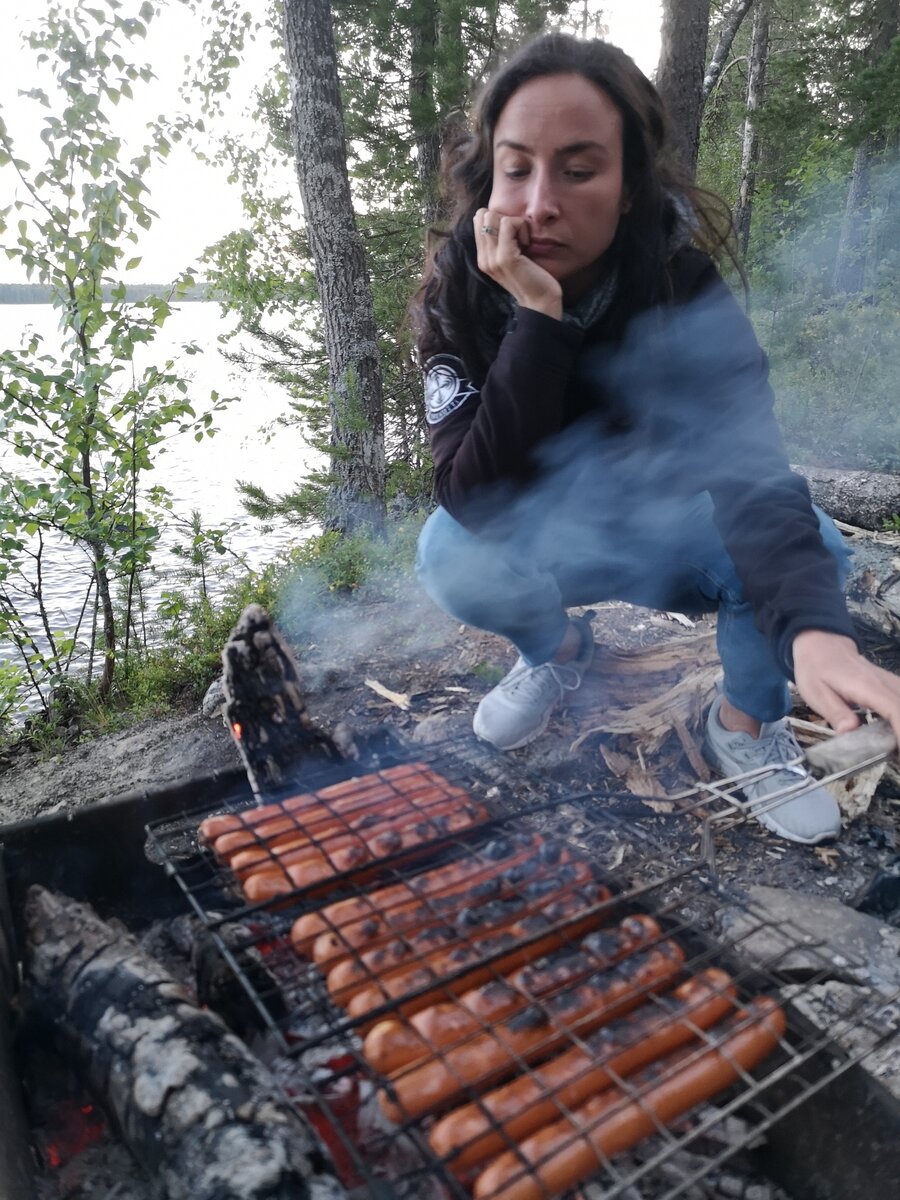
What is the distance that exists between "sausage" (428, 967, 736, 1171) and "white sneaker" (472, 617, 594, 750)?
1632mm

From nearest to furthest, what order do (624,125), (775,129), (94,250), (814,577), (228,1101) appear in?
(228,1101)
(814,577)
(624,125)
(94,250)
(775,129)

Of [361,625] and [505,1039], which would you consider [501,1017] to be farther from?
[361,625]

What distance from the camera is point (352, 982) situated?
1327mm

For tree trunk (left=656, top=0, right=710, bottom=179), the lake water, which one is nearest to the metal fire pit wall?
the lake water

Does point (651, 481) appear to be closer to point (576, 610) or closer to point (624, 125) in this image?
point (624, 125)

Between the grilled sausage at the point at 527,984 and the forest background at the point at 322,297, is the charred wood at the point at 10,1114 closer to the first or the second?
the grilled sausage at the point at 527,984

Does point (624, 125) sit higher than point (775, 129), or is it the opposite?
point (775, 129)

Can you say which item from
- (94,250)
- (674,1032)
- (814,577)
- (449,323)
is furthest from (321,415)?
(674,1032)

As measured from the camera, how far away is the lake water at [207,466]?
5.41 meters

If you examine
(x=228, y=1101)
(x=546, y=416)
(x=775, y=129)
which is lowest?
(x=228, y=1101)

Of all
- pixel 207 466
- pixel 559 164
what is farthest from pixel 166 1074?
pixel 207 466

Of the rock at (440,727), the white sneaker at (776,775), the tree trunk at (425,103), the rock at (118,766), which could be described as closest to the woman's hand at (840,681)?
the white sneaker at (776,775)

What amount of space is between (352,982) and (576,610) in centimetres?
339

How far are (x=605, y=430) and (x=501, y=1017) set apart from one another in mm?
1898
